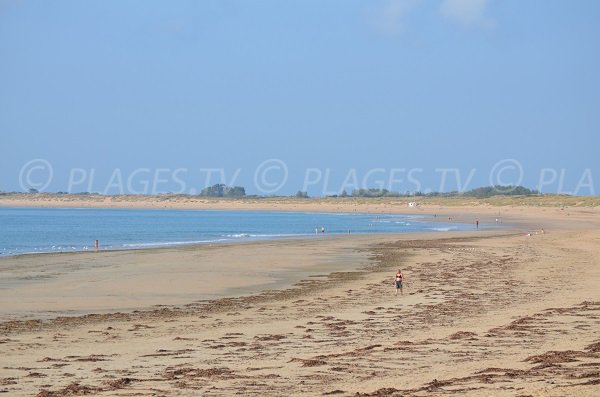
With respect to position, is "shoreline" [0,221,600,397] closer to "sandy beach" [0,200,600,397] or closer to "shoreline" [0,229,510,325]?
"sandy beach" [0,200,600,397]

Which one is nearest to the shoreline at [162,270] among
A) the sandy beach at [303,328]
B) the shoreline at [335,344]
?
the sandy beach at [303,328]

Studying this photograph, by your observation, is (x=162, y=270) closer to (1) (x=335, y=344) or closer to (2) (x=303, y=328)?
(2) (x=303, y=328)

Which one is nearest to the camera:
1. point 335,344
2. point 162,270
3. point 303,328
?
point 335,344

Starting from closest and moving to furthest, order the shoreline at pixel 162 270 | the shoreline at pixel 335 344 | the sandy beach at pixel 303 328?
the shoreline at pixel 335 344
the sandy beach at pixel 303 328
the shoreline at pixel 162 270

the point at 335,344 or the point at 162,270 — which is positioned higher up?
the point at 335,344

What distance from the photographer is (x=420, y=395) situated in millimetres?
9352

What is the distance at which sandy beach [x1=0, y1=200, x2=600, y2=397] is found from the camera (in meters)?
10.5

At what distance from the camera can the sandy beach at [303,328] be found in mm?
10508

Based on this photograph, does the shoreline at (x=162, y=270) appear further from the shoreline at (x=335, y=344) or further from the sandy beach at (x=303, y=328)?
the shoreline at (x=335, y=344)

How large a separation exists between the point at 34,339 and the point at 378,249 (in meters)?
29.7

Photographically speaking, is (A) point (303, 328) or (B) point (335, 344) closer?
(B) point (335, 344)

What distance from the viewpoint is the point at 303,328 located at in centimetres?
1599

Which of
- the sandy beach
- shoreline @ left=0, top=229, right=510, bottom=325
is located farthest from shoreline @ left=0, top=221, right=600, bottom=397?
shoreline @ left=0, top=229, right=510, bottom=325

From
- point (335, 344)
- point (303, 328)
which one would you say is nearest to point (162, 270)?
point (303, 328)
